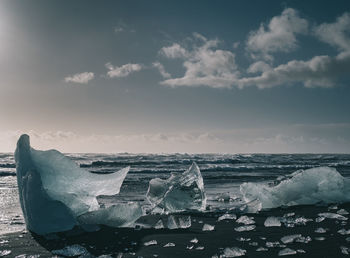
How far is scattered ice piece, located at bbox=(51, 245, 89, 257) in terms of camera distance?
125 inches

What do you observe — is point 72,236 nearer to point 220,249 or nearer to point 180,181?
point 220,249

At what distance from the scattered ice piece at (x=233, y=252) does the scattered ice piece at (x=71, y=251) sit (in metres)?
1.40

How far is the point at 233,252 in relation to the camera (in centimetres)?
307

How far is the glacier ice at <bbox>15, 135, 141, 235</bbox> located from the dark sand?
0.68 ft

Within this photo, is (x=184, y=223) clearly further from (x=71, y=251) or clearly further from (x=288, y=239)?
(x=71, y=251)

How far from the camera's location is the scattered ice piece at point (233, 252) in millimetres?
3033

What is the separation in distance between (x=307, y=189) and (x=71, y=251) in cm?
496

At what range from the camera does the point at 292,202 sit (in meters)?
6.43

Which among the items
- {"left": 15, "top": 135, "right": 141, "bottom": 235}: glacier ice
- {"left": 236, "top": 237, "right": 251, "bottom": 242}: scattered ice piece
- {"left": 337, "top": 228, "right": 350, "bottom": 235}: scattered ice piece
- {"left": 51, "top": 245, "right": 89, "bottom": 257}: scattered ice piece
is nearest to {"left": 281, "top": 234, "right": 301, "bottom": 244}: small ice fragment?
{"left": 236, "top": 237, "right": 251, "bottom": 242}: scattered ice piece

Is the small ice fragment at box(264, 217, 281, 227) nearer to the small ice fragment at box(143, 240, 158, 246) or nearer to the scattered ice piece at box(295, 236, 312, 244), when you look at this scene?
the scattered ice piece at box(295, 236, 312, 244)

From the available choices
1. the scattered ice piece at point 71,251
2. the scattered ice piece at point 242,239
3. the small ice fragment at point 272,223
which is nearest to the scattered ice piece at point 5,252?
the scattered ice piece at point 71,251

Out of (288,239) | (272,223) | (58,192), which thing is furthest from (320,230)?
(58,192)

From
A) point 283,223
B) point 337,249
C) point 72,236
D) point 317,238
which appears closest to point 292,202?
point 283,223

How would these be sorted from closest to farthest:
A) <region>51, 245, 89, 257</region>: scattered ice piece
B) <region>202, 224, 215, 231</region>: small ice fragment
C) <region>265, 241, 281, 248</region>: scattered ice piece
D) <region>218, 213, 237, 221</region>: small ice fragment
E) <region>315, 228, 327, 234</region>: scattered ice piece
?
1. <region>51, 245, 89, 257</region>: scattered ice piece
2. <region>265, 241, 281, 248</region>: scattered ice piece
3. <region>315, 228, 327, 234</region>: scattered ice piece
4. <region>202, 224, 215, 231</region>: small ice fragment
5. <region>218, 213, 237, 221</region>: small ice fragment
